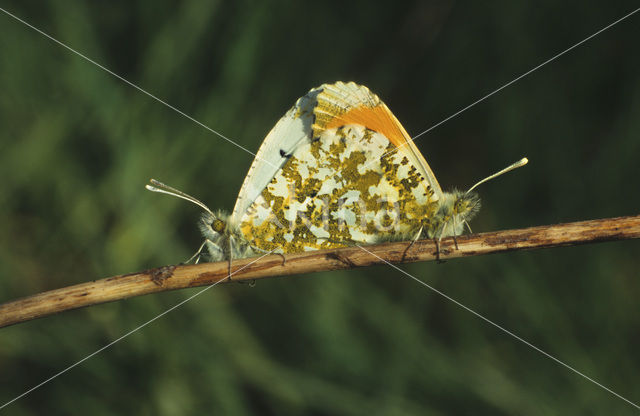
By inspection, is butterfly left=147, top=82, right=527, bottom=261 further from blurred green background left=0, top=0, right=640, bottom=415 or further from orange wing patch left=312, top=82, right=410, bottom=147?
blurred green background left=0, top=0, right=640, bottom=415

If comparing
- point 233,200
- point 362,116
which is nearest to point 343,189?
point 362,116

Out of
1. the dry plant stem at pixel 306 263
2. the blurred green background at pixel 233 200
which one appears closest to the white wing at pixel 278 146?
the dry plant stem at pixel 306 263

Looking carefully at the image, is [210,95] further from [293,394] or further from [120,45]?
[293,394]

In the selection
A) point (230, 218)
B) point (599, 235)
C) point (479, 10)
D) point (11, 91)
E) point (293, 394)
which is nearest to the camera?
point (599, 235)

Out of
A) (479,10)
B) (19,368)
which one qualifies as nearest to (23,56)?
(19,368)

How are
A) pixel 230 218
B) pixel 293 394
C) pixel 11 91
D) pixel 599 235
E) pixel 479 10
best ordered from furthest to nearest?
pixel 479 10 → pixel 11 91 → pixel 293 394 → pixel 230 218 → pixel 599 235

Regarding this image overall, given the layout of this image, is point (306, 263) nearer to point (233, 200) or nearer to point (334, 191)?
point (334, 191)
